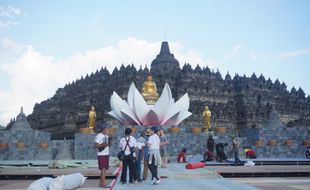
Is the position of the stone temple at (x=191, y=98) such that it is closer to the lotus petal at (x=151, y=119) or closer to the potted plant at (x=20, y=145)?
the lotus petal at (x=151, y=119)

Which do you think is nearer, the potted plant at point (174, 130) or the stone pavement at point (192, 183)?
the stone pavement at point (192, 183)

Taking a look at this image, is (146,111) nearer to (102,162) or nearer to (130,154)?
(130,154)

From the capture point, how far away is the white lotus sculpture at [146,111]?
83.4 feet

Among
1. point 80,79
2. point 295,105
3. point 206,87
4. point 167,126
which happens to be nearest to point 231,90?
point 206,87

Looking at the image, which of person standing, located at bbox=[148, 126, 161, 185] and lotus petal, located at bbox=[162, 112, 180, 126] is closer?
person standing, located at bbox=[148, 126, 161, 185]

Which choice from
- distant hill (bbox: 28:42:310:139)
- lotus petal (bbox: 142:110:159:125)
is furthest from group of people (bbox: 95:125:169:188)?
distant hill (bbox: 28:42:310:139)

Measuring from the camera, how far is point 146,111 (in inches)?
1005

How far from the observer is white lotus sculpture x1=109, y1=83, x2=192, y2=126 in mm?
25422

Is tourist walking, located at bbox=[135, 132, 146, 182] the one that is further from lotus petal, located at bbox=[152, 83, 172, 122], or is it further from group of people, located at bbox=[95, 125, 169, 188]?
lotus petal, located at bbox=[152, 83, 172, 122]

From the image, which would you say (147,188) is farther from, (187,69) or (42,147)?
(187,69)

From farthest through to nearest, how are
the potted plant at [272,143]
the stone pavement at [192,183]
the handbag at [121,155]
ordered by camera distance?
the potted plant at [272,143]
the handbag at [121,155]
the stone pavement at [192,183]

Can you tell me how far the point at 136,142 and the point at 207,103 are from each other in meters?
39.0

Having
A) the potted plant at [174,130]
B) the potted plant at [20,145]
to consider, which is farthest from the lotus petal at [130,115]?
the potted plant at [20,145]

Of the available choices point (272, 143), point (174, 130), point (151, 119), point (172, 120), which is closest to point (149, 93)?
point (172, 120)
